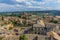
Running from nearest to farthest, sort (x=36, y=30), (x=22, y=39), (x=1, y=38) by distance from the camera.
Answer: (x=22, y=39) < (x=1, y=38) < (x=36, y=30)

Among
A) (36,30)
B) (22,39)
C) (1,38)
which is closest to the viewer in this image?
(22,39)

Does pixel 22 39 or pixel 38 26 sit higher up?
pixel 22 39

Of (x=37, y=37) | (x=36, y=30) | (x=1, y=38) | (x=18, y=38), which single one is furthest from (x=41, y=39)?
(x=36, y=30)

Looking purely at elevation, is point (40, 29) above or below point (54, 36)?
below

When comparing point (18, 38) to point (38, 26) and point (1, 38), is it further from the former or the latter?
point (38, 26)

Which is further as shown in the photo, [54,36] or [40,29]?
[40,29]

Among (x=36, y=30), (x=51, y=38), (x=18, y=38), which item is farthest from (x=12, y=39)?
(x=36, y=30)

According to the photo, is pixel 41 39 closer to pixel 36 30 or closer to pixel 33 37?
pixel 33 37

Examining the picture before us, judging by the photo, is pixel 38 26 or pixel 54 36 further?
pixel 38 26
